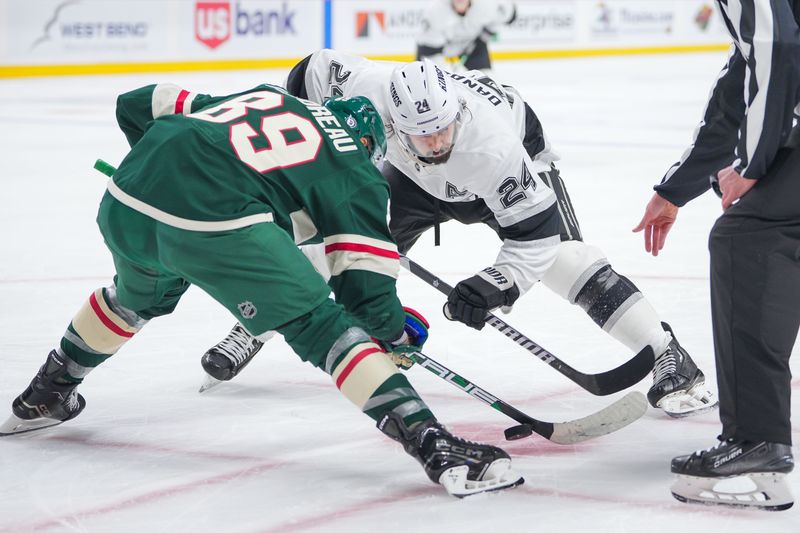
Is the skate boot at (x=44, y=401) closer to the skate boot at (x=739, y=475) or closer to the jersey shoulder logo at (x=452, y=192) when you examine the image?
the jersey shoulder logo at (x=452, y=192)

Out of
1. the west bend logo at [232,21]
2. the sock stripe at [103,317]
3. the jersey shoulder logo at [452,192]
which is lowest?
the west bend logo at [232,21]

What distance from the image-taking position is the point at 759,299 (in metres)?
1.85

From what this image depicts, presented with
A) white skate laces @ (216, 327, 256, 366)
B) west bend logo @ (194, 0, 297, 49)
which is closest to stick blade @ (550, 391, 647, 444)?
white skate laces @ (216, 327, 256, 366)

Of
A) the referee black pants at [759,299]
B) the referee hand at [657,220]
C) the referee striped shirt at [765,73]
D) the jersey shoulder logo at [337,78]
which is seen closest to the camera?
the referee striped shirt at [765,73]

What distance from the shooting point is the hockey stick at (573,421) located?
227 cm

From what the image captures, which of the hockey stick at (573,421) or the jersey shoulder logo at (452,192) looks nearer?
the hockey stick at (573,421)

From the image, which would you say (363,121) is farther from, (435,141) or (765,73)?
(765,73)

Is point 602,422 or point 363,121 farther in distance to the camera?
point 602,422

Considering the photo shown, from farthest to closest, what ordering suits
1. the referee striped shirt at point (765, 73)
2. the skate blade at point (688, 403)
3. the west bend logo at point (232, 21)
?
the west bend logo at point (232, 21), the skate blade at point (688, 403), the referee striped shirt at point (765, 73)

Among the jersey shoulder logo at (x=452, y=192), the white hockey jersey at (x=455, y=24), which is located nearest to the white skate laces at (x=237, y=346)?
the jersey shoulder logo at (x=452, y=192)

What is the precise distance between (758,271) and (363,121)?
719mm

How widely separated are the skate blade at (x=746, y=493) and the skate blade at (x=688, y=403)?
1.69 ft

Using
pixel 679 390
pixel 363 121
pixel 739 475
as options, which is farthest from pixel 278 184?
pixel 679 390

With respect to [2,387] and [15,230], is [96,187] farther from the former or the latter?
[2,387]
